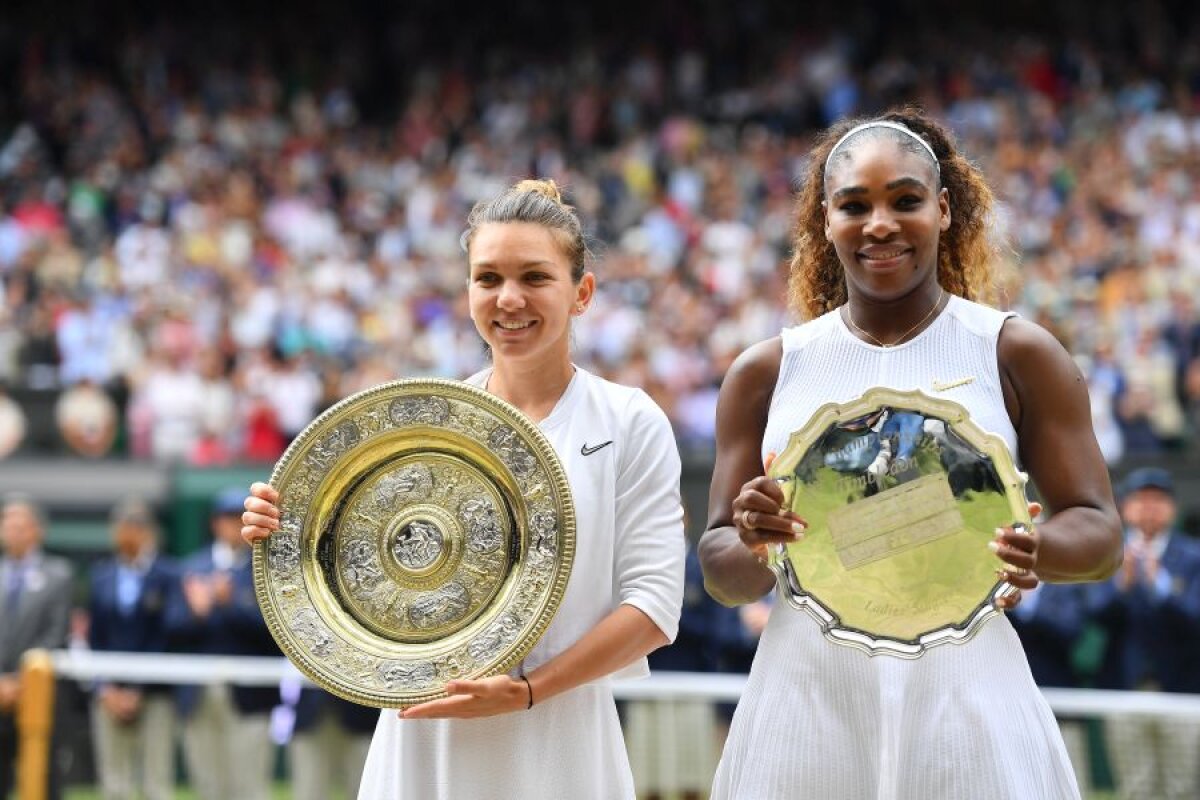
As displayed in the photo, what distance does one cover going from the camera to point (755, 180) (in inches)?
600

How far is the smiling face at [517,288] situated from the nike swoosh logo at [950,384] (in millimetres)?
724

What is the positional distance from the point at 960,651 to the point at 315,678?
102 cm

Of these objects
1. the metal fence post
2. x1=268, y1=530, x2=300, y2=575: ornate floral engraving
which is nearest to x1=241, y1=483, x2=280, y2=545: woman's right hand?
x1=268, y1=530, x2=300, y2=575: ornate floral engraving

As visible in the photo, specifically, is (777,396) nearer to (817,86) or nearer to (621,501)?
(621,501)

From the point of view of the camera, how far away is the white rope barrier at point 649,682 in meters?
5.50

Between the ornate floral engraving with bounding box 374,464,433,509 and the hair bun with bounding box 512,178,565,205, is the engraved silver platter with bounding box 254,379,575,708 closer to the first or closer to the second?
the ornate floral engraving with bounding box 374,464,433,509

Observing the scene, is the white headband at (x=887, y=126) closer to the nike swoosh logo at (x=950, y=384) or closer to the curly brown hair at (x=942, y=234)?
the curly brown hair at (x=942, y=234)

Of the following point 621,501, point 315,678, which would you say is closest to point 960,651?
point 621,501

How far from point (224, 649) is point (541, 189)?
5.51 metres

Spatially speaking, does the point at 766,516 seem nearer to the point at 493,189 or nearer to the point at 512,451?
the point at 512,451

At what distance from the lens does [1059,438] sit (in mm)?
2668

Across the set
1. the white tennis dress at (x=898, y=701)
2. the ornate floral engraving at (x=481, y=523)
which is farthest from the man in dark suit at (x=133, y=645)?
the white tennis dress at (x=898, y=701)

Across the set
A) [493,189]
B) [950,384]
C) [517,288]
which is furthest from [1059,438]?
[493,189]

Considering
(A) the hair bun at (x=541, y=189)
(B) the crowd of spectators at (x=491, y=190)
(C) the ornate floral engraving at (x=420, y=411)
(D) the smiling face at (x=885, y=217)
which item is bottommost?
(C) the ornate floral engraving at (x=420, y=411)
